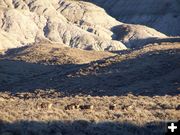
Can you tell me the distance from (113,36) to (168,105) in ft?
387

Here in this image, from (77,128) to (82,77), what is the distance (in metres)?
30.8

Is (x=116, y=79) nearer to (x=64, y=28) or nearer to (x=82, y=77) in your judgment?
(x=82, y=77)

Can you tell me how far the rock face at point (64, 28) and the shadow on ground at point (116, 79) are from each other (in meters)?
62.7

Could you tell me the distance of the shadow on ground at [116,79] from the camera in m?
39.4

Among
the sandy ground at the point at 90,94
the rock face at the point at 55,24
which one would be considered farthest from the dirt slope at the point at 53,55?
the rock face at the point at 55,24

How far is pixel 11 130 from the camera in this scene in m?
15.8

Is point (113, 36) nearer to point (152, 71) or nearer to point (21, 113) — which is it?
point (152, 71)

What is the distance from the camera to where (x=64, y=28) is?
446 feet

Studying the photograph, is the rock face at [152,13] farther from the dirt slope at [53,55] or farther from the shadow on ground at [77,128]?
the shadow on ground at [77,128]

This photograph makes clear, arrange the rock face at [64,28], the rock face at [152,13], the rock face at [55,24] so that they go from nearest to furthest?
the rock face at [55,24] → the rock face at [64,28] → the rock face at [152,13]

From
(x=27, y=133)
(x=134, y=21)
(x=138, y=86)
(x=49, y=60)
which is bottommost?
(x=27, y=133)

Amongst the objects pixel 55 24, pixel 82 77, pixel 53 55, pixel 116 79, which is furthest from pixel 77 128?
pixel 55 24

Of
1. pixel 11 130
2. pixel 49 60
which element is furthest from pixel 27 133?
pixel 49 60

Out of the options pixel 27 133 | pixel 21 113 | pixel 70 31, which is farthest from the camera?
pixel 70 31
